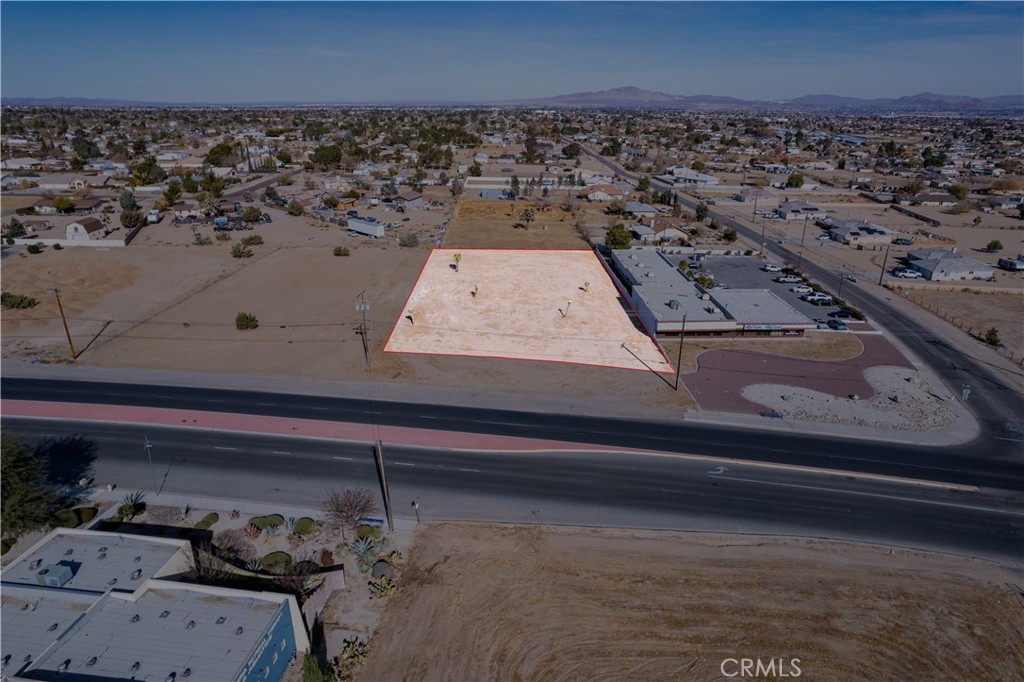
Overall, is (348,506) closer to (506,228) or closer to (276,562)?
(276,562)

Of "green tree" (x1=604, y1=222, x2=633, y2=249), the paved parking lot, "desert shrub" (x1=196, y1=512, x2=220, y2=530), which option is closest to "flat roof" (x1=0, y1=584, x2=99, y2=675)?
"desert shrub" (x1=196, y1=512, x2=220, y2=530)

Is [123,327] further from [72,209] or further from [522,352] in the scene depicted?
[72,209]

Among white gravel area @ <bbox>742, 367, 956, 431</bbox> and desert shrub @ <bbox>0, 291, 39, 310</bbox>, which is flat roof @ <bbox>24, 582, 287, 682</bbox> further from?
desert shrub @ <bbox>0, 291, 39, 310</bbox>

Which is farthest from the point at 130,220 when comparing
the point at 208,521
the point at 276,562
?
the point at 276,562

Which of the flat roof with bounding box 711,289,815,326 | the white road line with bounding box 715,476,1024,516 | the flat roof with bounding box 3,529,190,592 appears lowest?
the white road line with bounding box 715,476,1024,516

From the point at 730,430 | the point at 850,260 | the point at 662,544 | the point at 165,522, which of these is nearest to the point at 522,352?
the point at 730,430

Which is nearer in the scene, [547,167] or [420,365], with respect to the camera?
[420,365]

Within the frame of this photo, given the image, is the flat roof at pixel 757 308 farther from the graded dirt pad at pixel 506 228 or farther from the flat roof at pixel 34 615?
the flat roof at pixel 34 615
